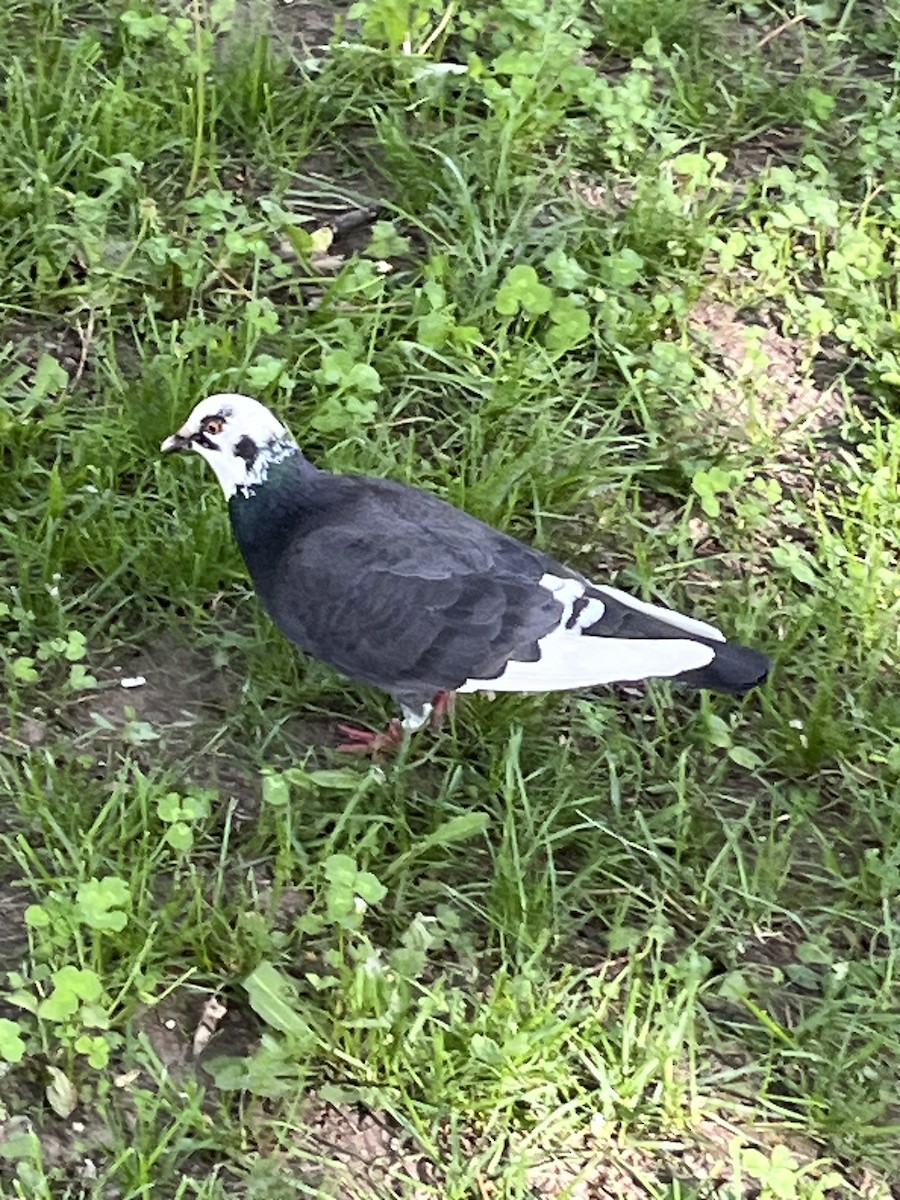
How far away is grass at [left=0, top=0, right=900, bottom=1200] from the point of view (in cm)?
218

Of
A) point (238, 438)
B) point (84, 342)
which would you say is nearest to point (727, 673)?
point (238, 438)

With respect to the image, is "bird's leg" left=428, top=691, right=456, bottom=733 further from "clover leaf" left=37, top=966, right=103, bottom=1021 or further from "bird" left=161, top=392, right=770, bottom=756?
"clover leaf" left=37, top=966, right=103, bottom=1021

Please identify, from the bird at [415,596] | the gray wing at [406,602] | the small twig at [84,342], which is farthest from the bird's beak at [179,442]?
the small twig at [84,342]

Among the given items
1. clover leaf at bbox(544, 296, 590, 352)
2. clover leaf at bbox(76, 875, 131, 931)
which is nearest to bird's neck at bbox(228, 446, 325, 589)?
clover leaf at bbox(76, 875, 131, 931)

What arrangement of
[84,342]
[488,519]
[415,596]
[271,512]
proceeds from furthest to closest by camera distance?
[84,342] < [488,519] < [271,512] < [415,596]

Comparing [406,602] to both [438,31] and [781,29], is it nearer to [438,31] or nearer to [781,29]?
[438,31]

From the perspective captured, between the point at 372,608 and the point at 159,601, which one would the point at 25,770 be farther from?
the point at 372,608

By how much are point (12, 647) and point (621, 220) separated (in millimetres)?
1833

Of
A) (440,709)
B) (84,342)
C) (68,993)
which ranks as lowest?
(68,993)

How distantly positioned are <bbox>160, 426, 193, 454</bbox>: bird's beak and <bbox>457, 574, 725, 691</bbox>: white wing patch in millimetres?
686

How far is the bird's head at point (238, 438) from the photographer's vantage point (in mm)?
2482

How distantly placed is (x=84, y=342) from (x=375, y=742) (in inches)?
46.5

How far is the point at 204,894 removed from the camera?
7.73ft

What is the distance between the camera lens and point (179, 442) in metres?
2.54
